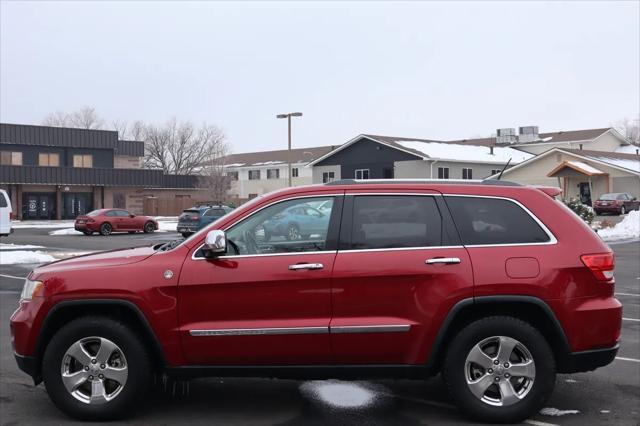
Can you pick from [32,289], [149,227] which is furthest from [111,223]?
[32,289]

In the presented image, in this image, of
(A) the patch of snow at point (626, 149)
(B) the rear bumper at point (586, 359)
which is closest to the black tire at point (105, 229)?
(B) the rear bumper at point (586, 359)

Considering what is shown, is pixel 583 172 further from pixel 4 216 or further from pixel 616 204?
pixel 4 216

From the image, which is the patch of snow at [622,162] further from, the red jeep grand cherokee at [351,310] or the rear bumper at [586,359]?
the red jeep grand cherokee at [351,310]

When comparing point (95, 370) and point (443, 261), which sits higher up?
point (443, 261)

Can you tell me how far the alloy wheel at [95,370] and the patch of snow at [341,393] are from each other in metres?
1.71

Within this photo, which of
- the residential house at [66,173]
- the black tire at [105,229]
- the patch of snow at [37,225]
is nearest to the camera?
the black tire at [105,229]

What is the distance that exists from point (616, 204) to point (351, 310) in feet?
139

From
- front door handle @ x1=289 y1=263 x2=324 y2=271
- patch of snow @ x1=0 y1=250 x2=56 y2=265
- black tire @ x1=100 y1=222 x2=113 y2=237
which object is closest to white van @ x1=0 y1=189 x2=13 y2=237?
patch of snow @ x1=0 y1=250 x2=56 y2=265

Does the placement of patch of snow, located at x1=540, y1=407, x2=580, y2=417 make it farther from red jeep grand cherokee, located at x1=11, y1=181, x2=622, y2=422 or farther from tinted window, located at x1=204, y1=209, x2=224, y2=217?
tinted window, located at x1=204, y1=209, x2=224, y2=217

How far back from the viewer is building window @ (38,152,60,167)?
55188 mm

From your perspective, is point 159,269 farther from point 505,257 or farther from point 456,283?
point 505,257

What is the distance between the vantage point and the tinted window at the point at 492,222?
5254mm

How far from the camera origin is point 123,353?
17.0ft

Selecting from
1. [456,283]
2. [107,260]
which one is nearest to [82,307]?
[107,260]
